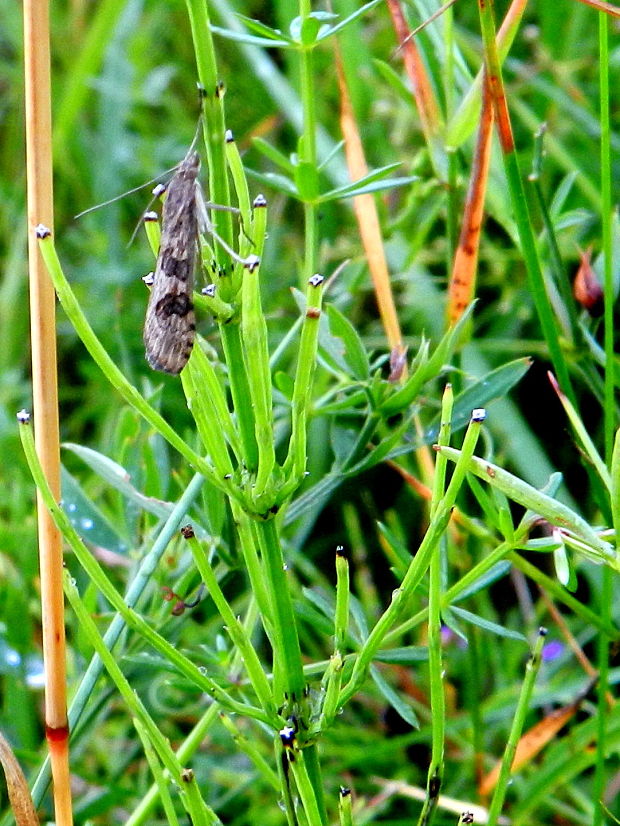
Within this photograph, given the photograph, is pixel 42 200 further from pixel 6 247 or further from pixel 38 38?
pixel 6 247

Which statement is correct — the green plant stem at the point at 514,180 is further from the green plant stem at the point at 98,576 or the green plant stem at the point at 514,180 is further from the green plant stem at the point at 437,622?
the green plant stem at the point at 98,576

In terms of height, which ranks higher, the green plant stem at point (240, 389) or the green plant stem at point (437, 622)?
the green plant stem at point (240, 389)

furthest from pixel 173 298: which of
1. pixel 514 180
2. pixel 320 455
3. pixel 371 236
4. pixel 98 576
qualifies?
pixel 320 455

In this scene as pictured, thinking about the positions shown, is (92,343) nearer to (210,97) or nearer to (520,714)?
(210,97)

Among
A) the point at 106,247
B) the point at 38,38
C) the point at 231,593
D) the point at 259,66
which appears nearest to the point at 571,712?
the point at 231,593

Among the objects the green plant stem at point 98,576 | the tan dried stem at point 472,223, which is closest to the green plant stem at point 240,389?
the green plant stem at point 98,576
